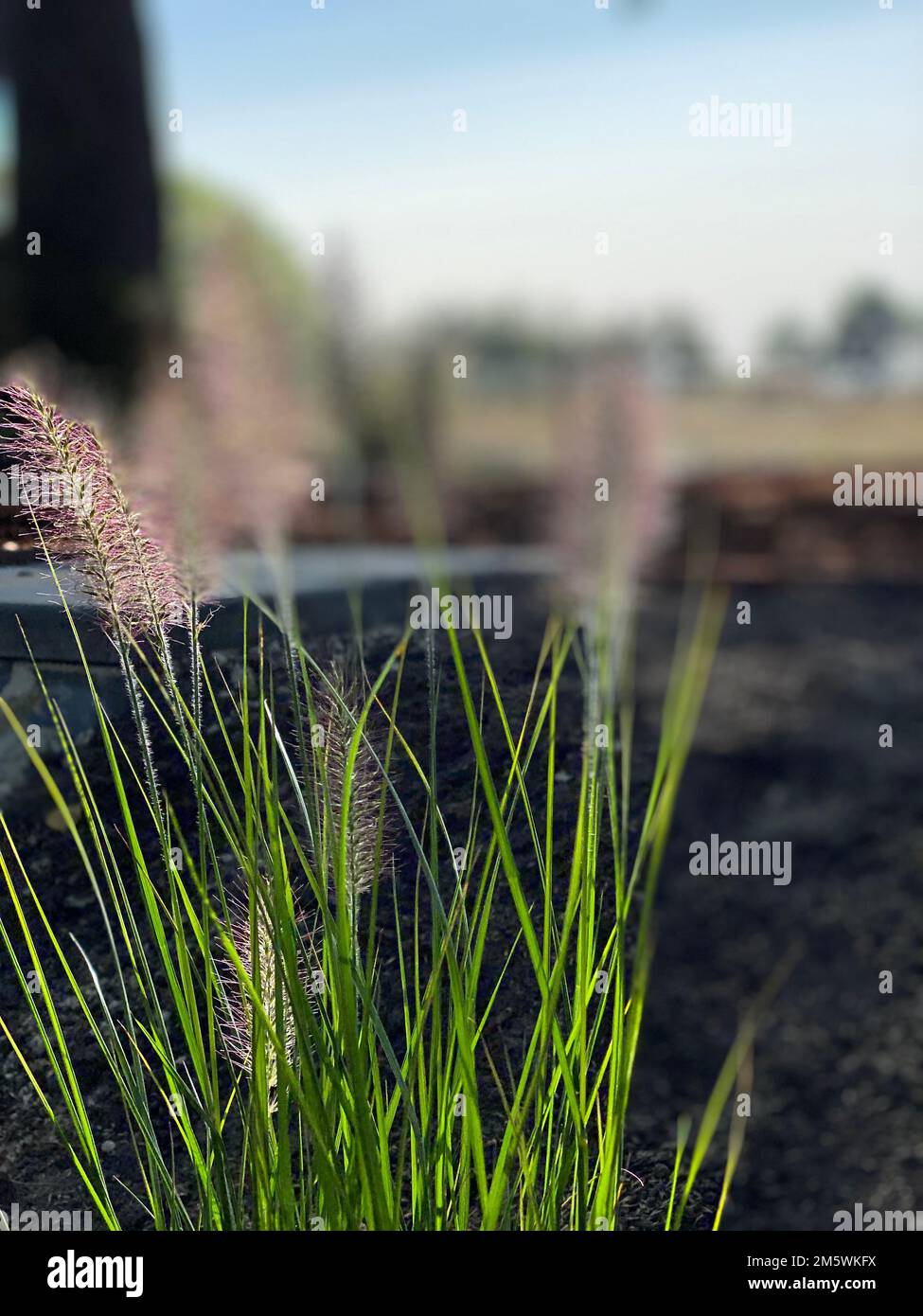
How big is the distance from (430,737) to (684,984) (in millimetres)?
2841

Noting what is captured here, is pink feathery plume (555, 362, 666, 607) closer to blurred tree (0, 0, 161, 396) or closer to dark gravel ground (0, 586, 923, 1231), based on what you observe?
dark gravel ground (0, 586, 923, 1231)

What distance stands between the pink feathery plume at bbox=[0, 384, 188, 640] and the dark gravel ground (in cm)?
27

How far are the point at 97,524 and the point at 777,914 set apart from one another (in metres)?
3.56

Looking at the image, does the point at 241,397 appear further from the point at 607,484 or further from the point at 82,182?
the point at 82,182

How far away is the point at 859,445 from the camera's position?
33.4ft

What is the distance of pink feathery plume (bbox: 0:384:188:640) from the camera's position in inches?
52.0

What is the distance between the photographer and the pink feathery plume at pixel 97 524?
1.32m


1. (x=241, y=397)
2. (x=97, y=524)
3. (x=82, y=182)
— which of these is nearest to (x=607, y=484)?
(x=97, y=524)

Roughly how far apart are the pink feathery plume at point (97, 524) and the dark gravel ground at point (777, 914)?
0.27 meters

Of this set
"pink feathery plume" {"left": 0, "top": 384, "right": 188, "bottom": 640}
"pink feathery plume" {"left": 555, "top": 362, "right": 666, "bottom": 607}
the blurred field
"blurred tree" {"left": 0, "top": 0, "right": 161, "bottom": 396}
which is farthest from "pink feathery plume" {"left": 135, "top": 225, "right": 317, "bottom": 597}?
the blurred field

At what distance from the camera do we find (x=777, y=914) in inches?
173
